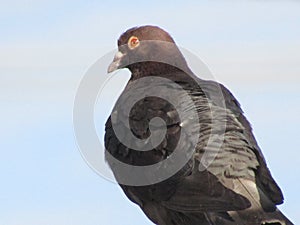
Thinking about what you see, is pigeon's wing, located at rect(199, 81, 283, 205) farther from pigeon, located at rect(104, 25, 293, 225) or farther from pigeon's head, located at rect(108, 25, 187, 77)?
pigeon's head, located at rect(108, 25, 187, 77)

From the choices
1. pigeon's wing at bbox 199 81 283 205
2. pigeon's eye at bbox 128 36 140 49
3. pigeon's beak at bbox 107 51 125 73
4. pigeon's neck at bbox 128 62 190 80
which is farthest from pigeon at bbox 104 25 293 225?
pigeon's eye at bbox 128 36 140 49

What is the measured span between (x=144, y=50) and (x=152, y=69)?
11.8 inches

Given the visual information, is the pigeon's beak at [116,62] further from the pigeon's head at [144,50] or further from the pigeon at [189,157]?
the pigeon at [189,157]

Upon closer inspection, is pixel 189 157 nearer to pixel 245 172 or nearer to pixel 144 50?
pixel 245 172

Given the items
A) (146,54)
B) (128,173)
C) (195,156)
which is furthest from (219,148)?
(146,54)

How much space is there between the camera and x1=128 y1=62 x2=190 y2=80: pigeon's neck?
14.4 meters

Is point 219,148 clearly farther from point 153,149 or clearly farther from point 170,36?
point 170,36

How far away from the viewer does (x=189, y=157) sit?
12.6 m

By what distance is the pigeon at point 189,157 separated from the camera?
12391 millimetres

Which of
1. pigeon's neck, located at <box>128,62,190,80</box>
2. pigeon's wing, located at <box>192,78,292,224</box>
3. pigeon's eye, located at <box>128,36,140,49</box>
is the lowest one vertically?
pigeon's wing, located at <box>192,78,292,224</box>

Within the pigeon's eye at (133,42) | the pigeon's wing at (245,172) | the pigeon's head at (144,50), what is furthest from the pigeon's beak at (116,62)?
the pigeon's wing at (245,172)

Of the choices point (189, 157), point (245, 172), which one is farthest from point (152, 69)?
point (245, 172)

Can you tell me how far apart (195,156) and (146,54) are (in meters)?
2.51

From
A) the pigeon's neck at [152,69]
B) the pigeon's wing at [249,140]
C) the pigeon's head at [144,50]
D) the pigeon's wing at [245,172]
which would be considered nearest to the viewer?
the pigeon's wing at [245,172]
